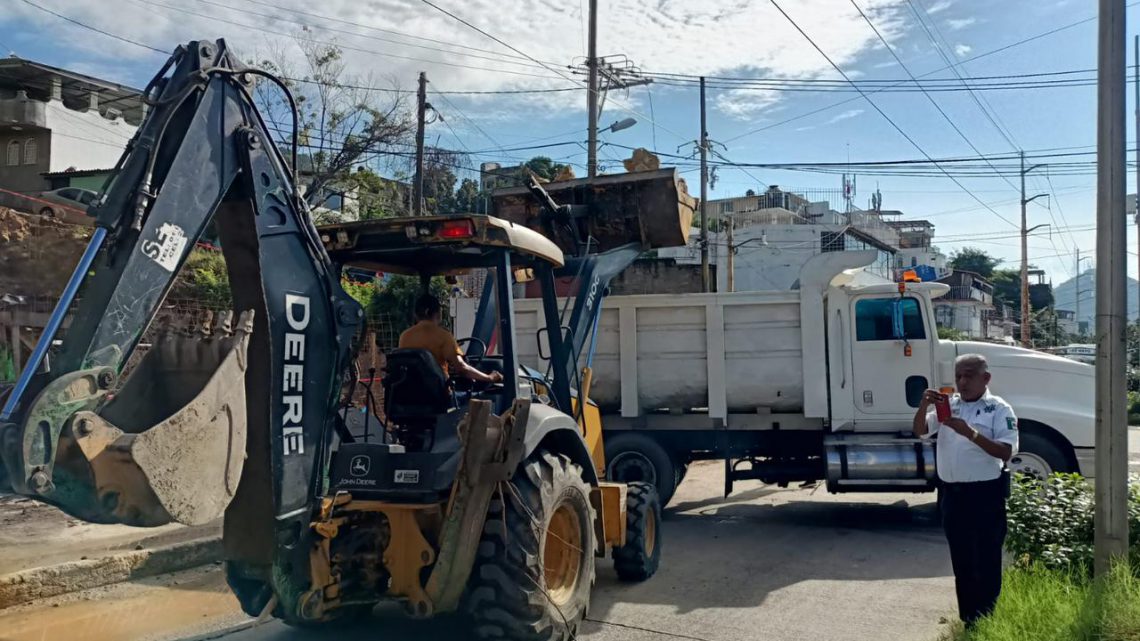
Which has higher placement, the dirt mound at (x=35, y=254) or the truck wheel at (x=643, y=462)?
the dirt mound at (x=35, y=254)

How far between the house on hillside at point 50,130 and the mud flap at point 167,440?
86.2 ft

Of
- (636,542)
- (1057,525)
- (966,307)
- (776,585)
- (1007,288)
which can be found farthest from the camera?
(1007,288)

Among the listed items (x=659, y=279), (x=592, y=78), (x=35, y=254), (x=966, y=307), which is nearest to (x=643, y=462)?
(x=35, y=254)

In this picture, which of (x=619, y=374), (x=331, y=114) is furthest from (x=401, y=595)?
(x=331, y=114)

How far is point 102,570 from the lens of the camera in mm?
6523

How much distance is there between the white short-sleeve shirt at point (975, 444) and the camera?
466 cm

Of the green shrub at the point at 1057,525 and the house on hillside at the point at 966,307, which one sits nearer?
the green shrub at the point at 1057,525

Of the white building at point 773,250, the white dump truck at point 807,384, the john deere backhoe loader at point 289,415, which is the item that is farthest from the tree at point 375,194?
the white building at point 773,250

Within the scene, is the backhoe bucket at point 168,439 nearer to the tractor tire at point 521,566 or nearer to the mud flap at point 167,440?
the mud flap at point 167,440

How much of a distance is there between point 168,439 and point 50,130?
30066 mm

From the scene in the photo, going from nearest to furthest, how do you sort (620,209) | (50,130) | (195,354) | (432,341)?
1. (195,354)
2. (432,341)
3. (620,209)
4. (50,130)

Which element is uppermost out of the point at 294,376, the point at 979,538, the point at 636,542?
the point at 294,376

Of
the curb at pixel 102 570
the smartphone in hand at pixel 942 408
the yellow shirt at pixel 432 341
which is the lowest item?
the curb at pixel 102 570

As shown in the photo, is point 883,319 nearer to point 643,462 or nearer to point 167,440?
point 643,462
